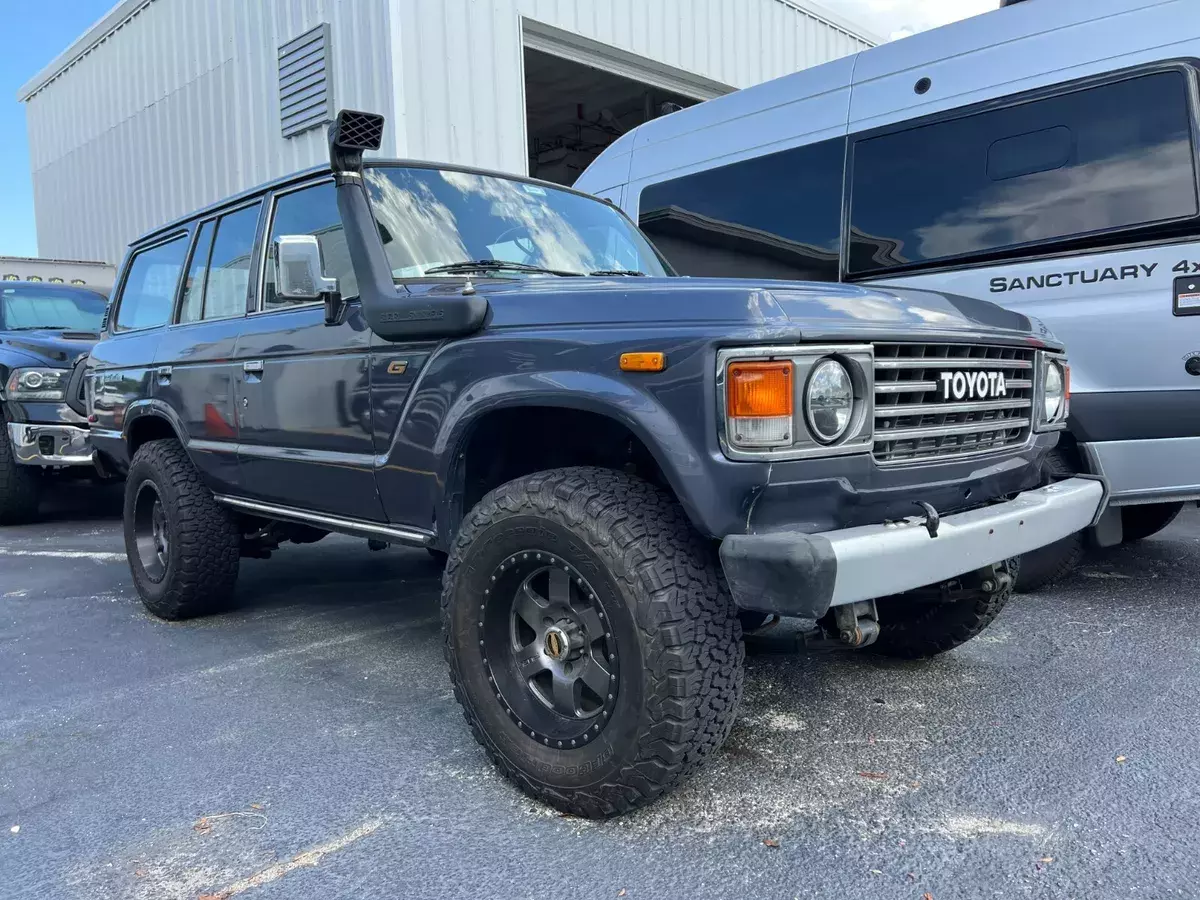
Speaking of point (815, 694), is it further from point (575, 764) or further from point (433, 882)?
point (433, 882)

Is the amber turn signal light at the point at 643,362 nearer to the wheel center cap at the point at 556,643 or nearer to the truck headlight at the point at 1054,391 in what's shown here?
the wheel center cap at the point at 556,643

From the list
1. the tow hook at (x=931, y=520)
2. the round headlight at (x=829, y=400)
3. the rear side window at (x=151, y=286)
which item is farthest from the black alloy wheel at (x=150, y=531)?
the tow hook at (x=931, y=520)

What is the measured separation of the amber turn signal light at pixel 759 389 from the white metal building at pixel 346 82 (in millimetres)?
4781

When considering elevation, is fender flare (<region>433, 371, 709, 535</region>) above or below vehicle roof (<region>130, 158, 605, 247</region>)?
below

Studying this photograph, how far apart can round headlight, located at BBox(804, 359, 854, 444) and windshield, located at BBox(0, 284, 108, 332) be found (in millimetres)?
7302

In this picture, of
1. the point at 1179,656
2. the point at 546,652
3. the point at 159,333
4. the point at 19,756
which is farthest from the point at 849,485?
the point at 159,333

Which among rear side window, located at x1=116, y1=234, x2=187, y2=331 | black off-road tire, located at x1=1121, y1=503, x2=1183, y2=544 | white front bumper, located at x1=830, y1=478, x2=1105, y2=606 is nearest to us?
white front bumper, located at x1=830, y1=478, x2=1105, y2=606

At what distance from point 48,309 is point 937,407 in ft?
25.4

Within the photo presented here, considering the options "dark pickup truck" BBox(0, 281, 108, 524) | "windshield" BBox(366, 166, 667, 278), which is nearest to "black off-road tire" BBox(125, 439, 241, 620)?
"windshield" BBox(366, 166, 667, 278)

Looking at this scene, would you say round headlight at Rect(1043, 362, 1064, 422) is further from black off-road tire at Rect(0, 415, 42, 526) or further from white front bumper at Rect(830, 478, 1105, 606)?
black off-road tire at Rect(0, 415, 42, 526)

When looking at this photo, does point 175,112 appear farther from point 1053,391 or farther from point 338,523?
point 1053,391

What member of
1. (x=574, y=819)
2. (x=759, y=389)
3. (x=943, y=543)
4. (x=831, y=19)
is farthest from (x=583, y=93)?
(x=574, y=819)

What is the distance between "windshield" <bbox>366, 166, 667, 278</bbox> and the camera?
9.90 ft

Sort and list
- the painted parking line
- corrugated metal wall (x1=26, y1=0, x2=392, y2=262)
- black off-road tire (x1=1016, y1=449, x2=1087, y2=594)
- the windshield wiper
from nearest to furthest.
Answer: the windshield wiper
black off-road tire (x1=1016, y1=449, x2=1087, y2=594)
the painted parking line
corrugated metal wall (x1=26, y1=0, x2=392, y2=262)
